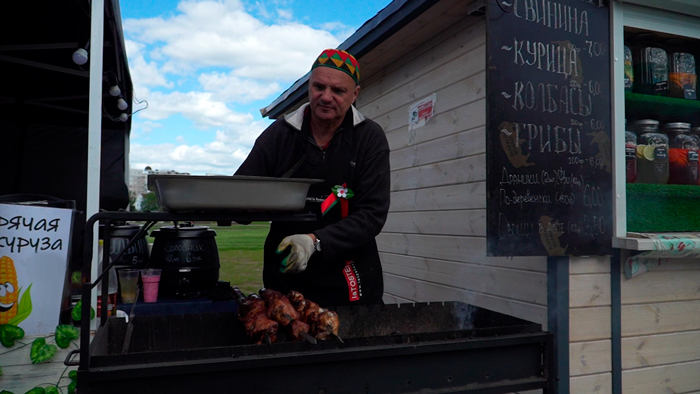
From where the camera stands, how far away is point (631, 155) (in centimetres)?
309

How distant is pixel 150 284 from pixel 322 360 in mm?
2257

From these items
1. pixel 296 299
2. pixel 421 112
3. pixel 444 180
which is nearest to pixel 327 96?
pixel 296 299

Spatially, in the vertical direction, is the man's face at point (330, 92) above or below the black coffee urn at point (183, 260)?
above

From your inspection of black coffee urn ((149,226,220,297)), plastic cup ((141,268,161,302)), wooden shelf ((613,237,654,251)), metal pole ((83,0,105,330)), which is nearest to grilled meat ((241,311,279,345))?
plastic cup ((141,268,161,302))

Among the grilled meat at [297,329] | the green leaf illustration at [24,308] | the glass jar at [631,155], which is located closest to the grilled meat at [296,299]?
the grilled meat at [297,329]

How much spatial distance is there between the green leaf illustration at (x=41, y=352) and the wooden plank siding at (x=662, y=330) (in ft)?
11.3

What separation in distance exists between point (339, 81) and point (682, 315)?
284 cm

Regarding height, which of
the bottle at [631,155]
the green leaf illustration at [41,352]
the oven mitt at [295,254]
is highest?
the bottle at [631,155]

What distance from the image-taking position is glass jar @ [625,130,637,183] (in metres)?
3.08

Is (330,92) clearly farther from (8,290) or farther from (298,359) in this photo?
(8,290)

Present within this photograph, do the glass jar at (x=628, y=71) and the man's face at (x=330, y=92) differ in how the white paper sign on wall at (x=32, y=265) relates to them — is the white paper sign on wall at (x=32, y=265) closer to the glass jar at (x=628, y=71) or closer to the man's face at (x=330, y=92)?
the man's face at (x=330, y=92)

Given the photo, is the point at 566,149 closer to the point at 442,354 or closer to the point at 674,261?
the point at 674,261

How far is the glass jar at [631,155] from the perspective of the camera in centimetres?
308

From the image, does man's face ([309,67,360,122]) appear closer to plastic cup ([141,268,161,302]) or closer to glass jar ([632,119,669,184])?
plastic cup ([141,268,161,302])
